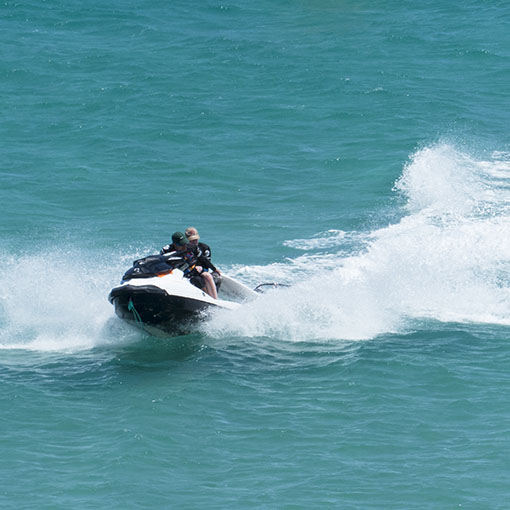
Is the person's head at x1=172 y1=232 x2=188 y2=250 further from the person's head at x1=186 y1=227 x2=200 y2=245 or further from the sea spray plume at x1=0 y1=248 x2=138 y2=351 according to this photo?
the sea spray plume at x1=0 y1=248 x2=138 y2=351

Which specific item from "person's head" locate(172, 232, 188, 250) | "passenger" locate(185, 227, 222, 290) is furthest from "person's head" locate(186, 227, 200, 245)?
"person's head" locate(172, 232, 188, 250)

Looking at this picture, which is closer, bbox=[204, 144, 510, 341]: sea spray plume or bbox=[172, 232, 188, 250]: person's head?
bbox=[172, 232, 188, 250]: person's head

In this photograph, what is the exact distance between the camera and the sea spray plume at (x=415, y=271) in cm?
1524

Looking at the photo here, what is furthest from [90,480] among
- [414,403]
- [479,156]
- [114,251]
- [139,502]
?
[479,156]

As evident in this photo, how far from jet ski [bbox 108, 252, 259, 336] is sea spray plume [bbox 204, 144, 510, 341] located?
472 millimetres

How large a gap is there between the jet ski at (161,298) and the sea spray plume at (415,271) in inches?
18.6

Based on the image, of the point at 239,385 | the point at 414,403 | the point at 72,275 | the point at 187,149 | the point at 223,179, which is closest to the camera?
the point at 414,403

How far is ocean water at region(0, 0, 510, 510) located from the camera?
10.3m

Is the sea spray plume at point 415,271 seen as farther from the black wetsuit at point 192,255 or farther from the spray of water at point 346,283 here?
the black wetsuit at point 192,255

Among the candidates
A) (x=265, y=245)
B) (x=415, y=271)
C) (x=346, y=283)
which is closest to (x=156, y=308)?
(x=346, y=283)

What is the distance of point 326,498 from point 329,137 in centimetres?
1776

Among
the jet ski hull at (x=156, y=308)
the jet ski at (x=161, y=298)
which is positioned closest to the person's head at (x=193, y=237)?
the jet ski at (x=161, y=298)

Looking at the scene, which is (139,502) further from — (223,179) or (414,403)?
(223,179)

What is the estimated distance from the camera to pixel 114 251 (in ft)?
64.0
